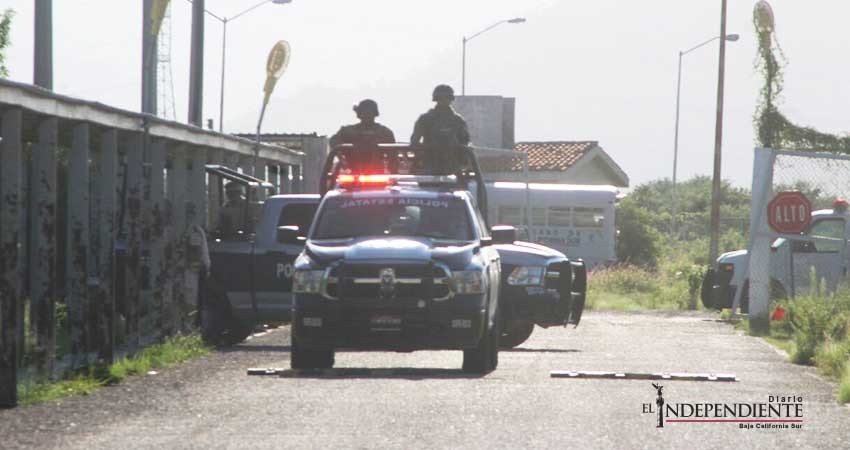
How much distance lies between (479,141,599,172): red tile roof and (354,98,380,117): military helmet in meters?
60.1

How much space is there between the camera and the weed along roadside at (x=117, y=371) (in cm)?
1504

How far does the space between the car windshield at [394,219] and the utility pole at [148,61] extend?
922cm

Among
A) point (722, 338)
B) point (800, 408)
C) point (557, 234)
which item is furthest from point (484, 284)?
point (557, 234)

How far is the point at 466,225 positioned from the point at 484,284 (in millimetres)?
927

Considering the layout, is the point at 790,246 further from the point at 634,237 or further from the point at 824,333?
the point at 634,237

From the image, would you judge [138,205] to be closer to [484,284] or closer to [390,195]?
[390,195]

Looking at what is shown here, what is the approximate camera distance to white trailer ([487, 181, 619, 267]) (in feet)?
165

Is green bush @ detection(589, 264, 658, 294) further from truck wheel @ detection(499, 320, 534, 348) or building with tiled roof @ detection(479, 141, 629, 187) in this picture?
building with tiled roof @ detection(479, 141, 629, 187)

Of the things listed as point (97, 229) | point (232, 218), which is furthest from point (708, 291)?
point (97, 229)

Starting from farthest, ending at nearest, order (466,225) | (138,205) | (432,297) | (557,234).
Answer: (557,234), (138,205), (466,225), (432,297)

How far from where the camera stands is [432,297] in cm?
1616

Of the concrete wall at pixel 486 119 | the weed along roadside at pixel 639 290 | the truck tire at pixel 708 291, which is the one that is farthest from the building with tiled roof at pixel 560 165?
the truck tire at pixel 708 291

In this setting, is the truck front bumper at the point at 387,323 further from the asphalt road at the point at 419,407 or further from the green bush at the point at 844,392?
the green bush at the point at 844,392

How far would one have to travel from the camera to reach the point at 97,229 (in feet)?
62.2
